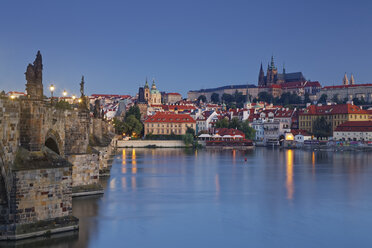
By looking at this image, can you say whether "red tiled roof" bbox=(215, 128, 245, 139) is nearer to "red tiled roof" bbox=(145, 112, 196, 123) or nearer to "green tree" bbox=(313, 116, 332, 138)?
"red tiled roof" bbox=(145, 112, 196, 123)

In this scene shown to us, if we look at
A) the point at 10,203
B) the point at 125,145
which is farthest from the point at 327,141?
the point at 10,203

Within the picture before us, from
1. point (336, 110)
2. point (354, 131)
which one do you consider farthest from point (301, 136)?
point (336, 110)

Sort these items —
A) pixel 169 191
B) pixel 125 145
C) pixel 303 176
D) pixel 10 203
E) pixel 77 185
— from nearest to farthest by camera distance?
1. pixel 10 203
2. pixel 77 185
3. pixel 169 191
4. pixel 303 176
5. pixel 125 145

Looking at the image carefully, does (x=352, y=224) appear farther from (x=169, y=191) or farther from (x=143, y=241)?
(x=169, y=191)

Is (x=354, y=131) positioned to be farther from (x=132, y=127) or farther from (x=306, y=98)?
(x=306, y=98)

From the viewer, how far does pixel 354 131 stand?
10338 cm

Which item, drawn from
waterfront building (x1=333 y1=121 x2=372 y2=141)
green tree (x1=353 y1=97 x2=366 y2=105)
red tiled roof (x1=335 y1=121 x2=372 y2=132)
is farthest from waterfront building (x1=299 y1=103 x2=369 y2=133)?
green tree (x1=353 y1=97 x2=366 y2=105)

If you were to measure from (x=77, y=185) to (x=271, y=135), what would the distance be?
9636cm

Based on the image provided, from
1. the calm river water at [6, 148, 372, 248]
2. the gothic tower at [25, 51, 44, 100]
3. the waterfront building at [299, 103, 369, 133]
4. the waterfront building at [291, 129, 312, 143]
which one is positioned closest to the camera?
the gothic tower at [25, 51, 44, 100]

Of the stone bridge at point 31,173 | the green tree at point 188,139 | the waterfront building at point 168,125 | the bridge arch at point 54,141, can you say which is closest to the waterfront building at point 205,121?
the waterfront building at point 168,125

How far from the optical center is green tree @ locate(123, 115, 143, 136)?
99.9 meters

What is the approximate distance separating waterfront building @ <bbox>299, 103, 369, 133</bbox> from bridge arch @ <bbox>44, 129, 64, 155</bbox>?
96.3 metres

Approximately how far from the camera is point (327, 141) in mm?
103312

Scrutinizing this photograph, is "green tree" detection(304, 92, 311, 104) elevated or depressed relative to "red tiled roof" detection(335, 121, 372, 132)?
elevated
